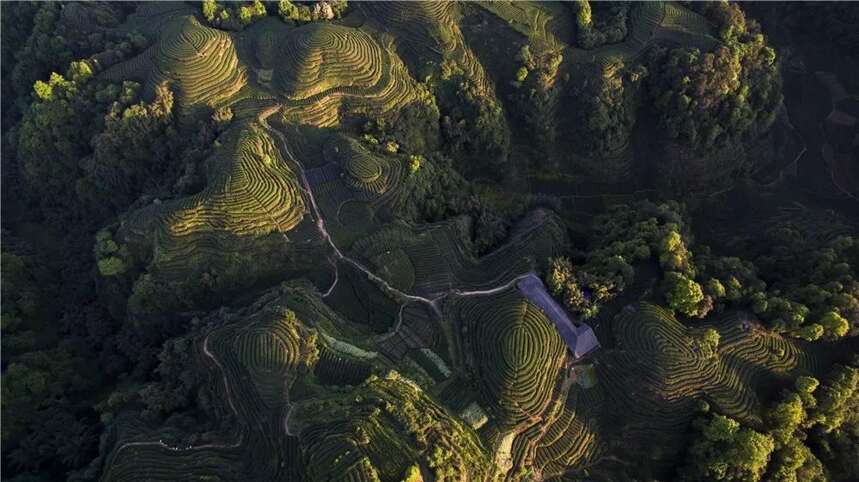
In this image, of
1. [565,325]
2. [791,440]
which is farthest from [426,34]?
[791,440]

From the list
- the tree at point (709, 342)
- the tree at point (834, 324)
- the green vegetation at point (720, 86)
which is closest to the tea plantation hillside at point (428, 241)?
the tree at point (709, 342)

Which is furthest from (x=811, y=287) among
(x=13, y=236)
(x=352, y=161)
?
(x=13, y=236)

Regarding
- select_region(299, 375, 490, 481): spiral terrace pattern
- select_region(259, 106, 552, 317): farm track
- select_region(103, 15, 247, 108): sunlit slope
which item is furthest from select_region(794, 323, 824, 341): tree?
select_region(103, 15, 247, 108): sunlit slope

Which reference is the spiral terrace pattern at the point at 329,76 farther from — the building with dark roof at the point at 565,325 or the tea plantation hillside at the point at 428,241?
the building with dark roof at the point at 565,325

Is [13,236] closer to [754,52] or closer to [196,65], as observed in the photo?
[196,65]

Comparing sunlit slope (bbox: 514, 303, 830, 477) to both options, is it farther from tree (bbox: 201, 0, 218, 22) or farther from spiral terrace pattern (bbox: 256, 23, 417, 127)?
tree (bbox: 201, 0, 218, 22)

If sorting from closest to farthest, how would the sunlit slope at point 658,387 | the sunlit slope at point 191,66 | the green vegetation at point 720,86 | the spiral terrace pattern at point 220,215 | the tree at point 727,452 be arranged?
the tree at point 727,452, the sunlit slope at point 658,387, the spiral terrace pattern at point 220,215, the sunlit slope at point 191,66, the green vegetation at point 720,86

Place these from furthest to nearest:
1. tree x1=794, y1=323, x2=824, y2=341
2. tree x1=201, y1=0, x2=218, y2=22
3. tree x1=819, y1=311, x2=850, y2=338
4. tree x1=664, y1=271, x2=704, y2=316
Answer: tree x1=201, y1=0, x2=218, y2=22
tree x1=664, y1=271, x2=704, y2=316
tree x1=794, y1=323, x2=824, y2=341
tree x1=819, y1=311, x2=850, y2=338
